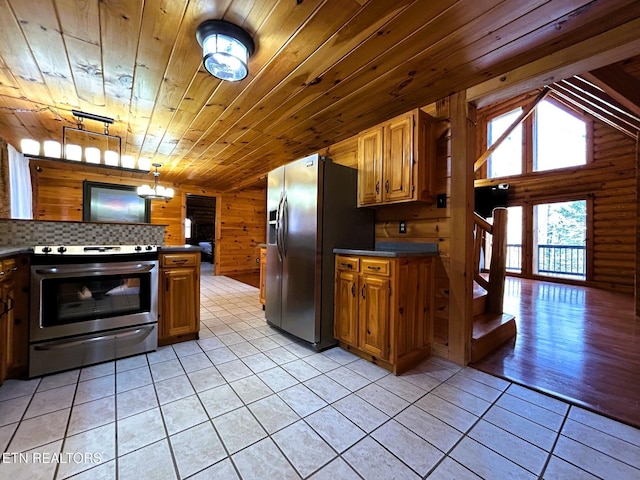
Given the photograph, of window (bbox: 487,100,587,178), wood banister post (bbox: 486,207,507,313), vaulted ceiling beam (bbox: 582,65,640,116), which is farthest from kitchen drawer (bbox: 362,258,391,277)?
window (bbox: 487,100,587,178)

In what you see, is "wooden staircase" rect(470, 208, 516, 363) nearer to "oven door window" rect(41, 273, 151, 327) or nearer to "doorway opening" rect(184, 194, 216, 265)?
"oven door window" rect(41, 273, 151, 327)

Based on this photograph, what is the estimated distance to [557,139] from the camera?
6.54 meters

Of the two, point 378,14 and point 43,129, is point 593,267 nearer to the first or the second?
point 378,14

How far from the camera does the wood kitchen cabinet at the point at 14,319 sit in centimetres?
168

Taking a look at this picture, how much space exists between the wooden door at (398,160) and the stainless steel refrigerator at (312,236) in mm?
411

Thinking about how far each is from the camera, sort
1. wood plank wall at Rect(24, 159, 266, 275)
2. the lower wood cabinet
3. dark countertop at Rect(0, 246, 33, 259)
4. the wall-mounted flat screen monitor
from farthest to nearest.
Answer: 1. the wall-mounted flat screen monitor
2. wood plank wall at Rect(24, 159, 266, 275)
3. the lower wood cabinet
4. dark countertop at Rect(0, 246, 33, 259)

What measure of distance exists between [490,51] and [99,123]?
3962 mm

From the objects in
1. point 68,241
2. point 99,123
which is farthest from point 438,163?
point 99,123

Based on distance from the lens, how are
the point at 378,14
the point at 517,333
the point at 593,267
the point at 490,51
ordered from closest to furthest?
the point at 378,14 → the point at 490,51 → the point at 517,333 → the point at 593,267

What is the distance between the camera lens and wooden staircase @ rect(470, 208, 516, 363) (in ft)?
7.94

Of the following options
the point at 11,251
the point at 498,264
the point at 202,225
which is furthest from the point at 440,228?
the point at 202,225

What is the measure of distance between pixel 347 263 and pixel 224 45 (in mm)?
1789

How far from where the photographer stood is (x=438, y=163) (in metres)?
2.37

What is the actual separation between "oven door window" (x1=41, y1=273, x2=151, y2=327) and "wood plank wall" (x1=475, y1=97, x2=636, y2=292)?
826 centimetres
